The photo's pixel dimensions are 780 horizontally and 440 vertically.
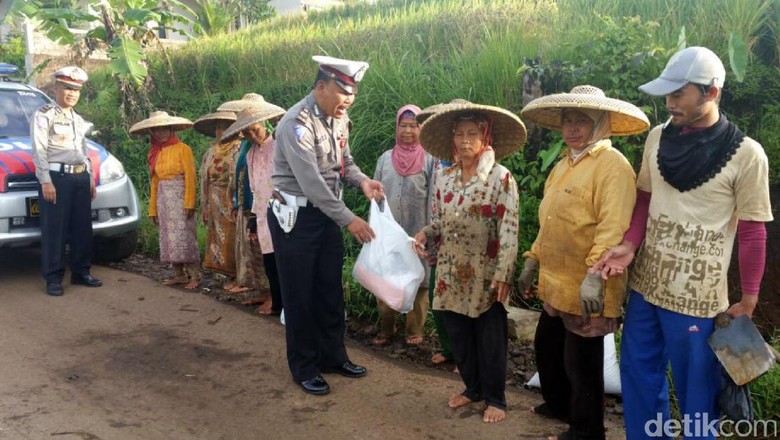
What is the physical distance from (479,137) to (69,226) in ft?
14.3

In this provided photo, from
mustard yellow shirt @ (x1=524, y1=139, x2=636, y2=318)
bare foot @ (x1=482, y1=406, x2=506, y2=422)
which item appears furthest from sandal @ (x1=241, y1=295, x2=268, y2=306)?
mustard yellow shirt @ (x1=524, y1=139, x2=636, y2=318)

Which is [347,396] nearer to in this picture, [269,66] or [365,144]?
[365,144]

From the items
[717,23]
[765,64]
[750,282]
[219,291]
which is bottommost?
[219,291]

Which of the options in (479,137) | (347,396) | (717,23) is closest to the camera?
(479,137)

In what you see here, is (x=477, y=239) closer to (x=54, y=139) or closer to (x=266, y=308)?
(x=266, y=308)

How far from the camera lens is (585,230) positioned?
2824mm

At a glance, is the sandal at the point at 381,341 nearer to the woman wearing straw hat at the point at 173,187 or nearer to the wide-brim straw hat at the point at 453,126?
the wide-brim straw hat at the point at 453,126

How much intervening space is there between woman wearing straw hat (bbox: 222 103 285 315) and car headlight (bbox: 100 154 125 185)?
6.44ft

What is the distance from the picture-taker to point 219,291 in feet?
19.8

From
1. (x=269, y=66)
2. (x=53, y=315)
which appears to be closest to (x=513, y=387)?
(x=53, y=315)

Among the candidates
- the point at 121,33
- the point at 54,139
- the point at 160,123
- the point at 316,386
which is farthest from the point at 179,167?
the point at 121,33

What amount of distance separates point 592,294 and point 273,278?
308cm

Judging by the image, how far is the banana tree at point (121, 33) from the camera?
916 cm

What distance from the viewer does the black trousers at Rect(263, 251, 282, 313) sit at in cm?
512
